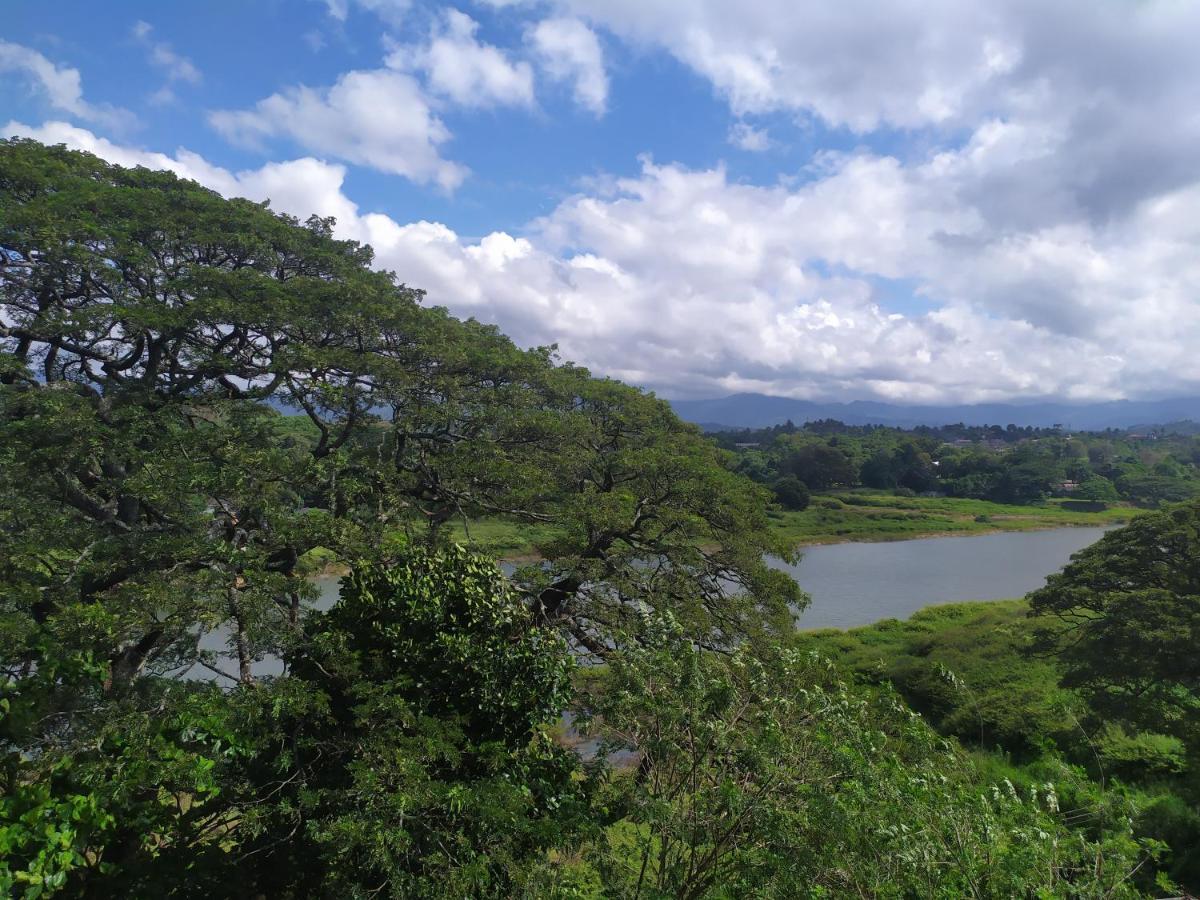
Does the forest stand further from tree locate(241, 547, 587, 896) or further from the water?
the water

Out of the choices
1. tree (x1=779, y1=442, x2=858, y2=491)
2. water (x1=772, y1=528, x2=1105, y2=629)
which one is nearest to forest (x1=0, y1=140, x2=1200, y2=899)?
water (x1=772, y1=528, x2=1105, y2=629)

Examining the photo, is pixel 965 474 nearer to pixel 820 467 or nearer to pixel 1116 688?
pixel 820 467

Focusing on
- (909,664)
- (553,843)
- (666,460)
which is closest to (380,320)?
(666,460)

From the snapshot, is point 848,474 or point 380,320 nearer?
point 380,320

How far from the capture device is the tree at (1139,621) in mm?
9008

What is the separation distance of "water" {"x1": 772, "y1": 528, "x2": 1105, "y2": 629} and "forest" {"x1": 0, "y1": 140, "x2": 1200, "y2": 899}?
1293 cm

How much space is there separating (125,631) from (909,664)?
17076 millimetres

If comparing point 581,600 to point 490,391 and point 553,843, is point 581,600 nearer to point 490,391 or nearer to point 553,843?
point 490,391

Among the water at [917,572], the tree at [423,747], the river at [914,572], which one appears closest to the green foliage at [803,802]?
the tree at [423,747]

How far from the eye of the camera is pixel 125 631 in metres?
5.82

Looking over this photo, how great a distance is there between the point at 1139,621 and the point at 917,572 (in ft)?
81.2

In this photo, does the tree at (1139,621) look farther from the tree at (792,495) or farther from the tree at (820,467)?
the tree at (820,467)

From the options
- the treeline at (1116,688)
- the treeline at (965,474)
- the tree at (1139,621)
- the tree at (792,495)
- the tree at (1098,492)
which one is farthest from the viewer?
the treeline at (965,474)

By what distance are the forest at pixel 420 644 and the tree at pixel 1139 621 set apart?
0.06 metres
